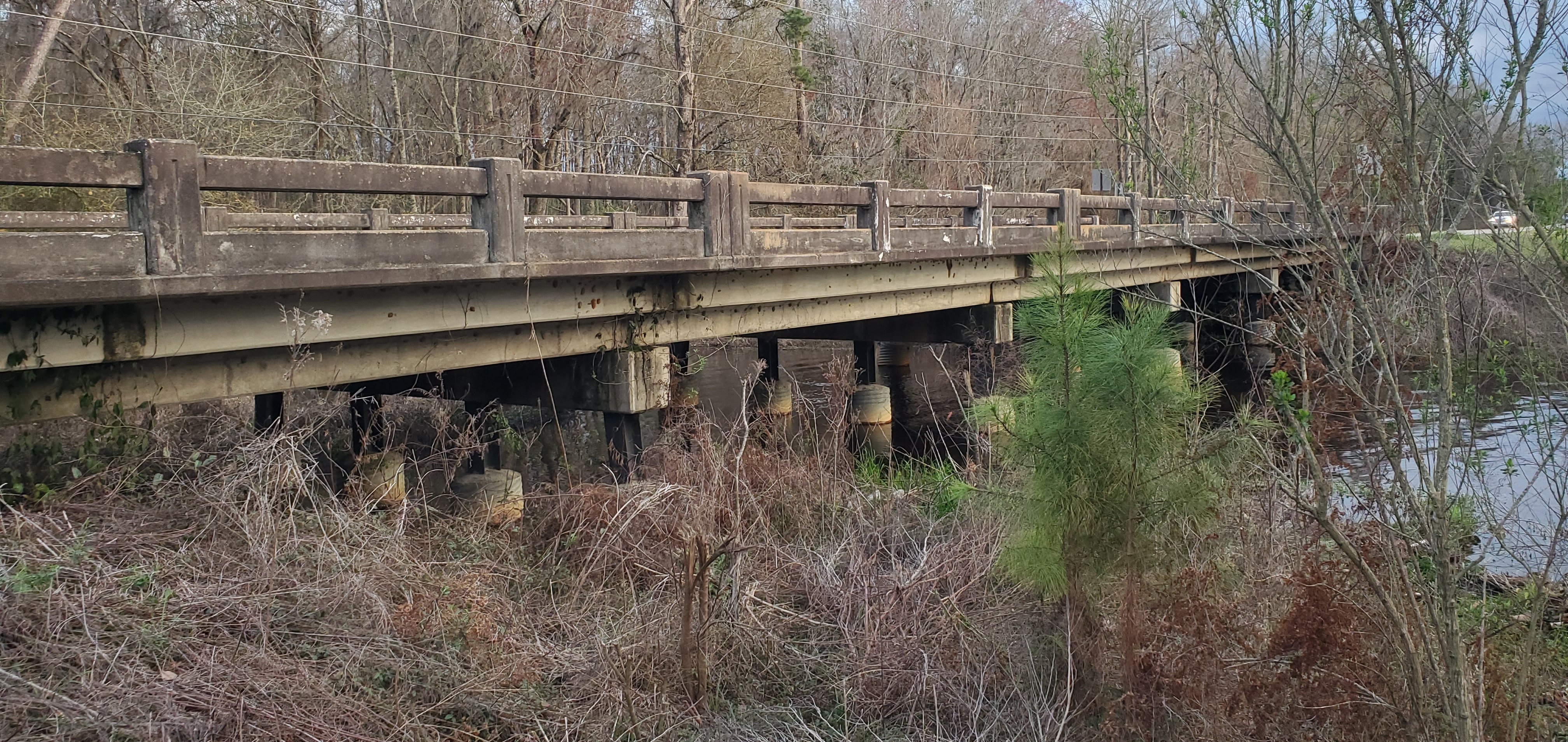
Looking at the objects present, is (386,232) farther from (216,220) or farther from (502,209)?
(216,220)

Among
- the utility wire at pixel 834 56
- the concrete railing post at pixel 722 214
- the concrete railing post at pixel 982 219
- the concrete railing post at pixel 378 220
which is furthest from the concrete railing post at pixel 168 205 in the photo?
the utility wire at pixel 834 56

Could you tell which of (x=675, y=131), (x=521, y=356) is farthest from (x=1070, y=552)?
(x=675, y=131)

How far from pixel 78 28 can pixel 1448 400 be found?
69.6ft

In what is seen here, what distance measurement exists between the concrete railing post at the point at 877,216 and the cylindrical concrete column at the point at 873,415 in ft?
19.3

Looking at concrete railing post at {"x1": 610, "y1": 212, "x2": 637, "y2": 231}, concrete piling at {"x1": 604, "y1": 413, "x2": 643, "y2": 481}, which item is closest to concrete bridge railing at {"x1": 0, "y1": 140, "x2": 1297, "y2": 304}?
concrete piling at {"x1": 604, "y1": 413, "x2": 643, "y2": 481}

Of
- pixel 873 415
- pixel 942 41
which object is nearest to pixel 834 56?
pixel 942 41

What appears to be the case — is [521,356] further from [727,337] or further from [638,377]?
[727,337]

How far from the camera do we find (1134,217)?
6.95 meters

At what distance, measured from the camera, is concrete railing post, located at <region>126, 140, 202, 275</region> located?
5.63m

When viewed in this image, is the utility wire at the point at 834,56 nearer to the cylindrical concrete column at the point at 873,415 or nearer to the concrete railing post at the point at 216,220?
the cylindrical concrete column at the point at 873,415

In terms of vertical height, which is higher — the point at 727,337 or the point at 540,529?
the point at 727,337

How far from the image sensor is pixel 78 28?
18438mm

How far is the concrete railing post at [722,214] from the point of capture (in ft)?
29.2

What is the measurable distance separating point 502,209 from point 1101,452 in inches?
177
